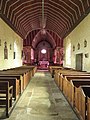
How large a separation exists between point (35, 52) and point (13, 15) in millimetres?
21473

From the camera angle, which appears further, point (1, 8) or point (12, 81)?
point (1, 8)

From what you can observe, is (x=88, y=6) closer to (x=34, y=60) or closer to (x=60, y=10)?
(x=60, y=10)

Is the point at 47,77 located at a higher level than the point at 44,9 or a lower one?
lower

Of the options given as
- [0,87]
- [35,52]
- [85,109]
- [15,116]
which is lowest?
[15,116]

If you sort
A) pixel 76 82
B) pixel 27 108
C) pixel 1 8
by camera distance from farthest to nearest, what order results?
pixel 1 8 → pixel 76 82 → pixel 27 108

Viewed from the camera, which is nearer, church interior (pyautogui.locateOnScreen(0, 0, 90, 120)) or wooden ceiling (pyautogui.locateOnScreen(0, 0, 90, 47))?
church interior (pyautogui.locateOnScreen(0, 0, 90, 120))

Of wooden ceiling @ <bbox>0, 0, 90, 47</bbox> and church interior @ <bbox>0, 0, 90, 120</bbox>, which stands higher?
wooden ceiling @ <bbox>0, 0, 90, 47</bbox>

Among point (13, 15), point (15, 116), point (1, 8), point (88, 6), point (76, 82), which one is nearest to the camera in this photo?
point (15, 116)

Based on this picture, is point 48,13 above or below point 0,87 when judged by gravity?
above

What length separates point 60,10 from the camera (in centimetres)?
1322

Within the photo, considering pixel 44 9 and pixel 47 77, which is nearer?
pixel 44 9

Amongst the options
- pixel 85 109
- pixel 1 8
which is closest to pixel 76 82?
pixel 85 109

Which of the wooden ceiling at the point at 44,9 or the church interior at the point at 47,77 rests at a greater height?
the wooden ceiling at the point at 44,9

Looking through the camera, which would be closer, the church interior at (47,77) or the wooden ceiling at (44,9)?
the church interior at (47,77)
